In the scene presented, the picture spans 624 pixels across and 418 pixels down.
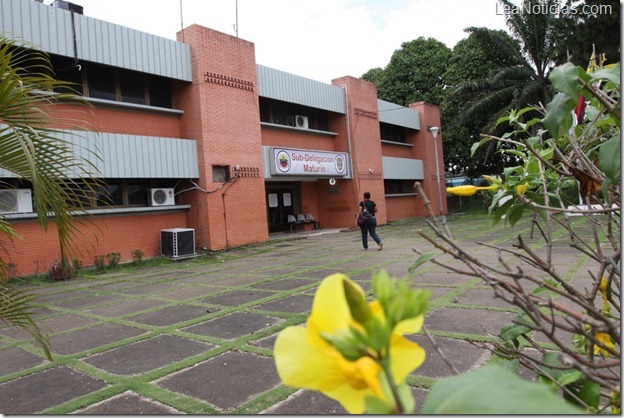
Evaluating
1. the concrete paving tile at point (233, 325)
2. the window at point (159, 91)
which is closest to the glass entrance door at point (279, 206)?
the window at point (159, 91)

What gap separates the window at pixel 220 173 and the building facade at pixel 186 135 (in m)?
0.04

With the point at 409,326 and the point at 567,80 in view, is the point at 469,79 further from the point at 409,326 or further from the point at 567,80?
the point at 409,326

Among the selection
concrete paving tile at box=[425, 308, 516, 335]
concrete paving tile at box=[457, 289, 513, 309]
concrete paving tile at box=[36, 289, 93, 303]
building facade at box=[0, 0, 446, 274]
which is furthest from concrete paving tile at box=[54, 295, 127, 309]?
concrete paving tile at box=[457, 289, 513, 309]

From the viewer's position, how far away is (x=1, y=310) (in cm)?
215

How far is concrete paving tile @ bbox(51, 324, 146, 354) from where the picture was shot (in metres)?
4.35

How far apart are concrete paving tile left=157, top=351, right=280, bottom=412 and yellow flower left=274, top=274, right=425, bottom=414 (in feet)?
8.84

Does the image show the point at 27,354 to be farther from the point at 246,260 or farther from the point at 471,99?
the point at 471,99

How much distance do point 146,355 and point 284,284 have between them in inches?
126

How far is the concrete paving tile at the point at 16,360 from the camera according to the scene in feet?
12.5

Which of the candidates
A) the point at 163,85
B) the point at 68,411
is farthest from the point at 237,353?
the point at 163,85

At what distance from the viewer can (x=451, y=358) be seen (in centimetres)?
345

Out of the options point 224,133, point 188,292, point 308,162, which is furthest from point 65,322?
point 308,162

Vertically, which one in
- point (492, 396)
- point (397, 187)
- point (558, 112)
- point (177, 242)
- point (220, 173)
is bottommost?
point (177, 242)

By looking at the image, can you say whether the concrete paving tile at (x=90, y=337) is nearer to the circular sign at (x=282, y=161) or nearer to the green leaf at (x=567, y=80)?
the green leaf at (x=567, y=80)
